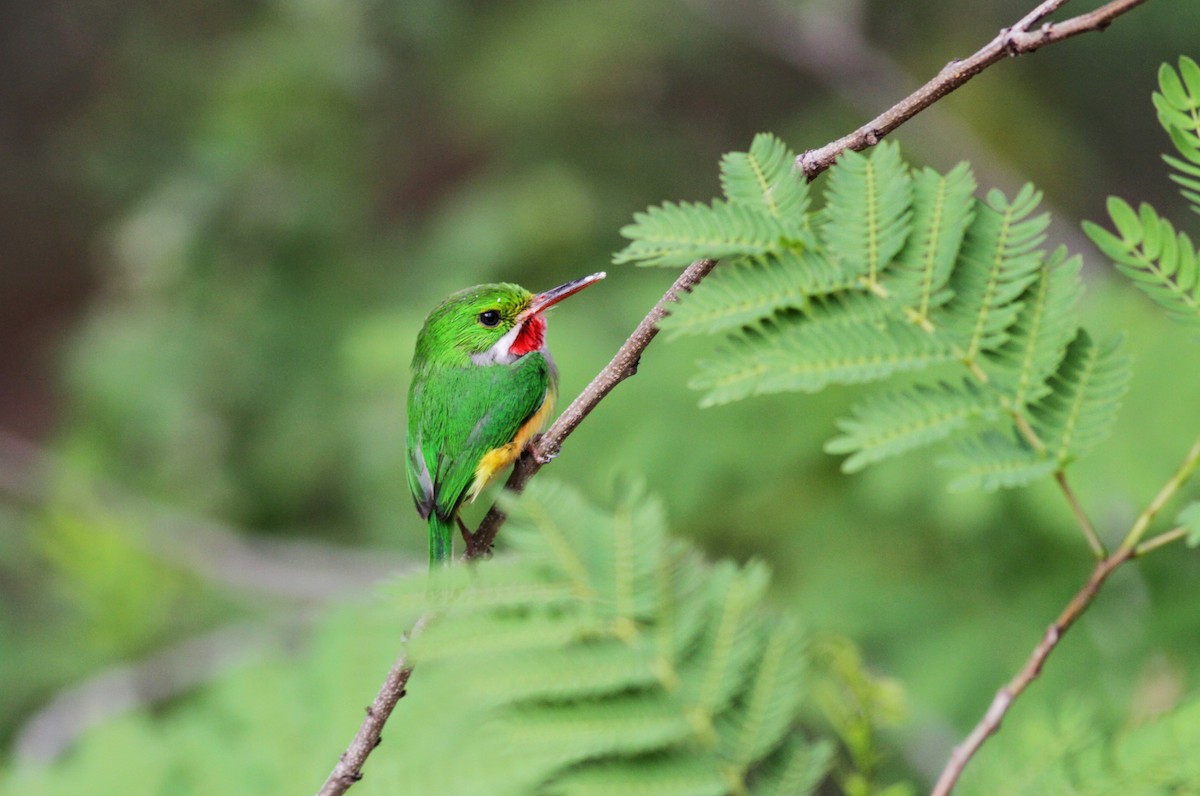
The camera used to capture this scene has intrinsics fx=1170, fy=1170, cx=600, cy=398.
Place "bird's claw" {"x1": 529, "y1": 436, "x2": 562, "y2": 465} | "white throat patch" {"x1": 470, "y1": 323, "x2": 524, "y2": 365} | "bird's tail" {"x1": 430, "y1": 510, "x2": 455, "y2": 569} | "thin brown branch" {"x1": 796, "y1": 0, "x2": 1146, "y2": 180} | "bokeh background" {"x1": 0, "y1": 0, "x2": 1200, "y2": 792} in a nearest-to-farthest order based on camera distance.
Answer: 1. "thin brown branch" {"x1": 796, "y1": 0, "x2": 1146, "y2": 180}
2. "bird's claw" {"x1": 529, "y1": 436, "x2": 562, "y2": 465}
3. "bird's tail" {"x1": 430, "y1": 510, "x2": 455, "y2": 569}
4. "white throat patch" {"x1": 470, "y1": 323, "x2": 524, "y2": 365}
5. "bokeh background" {"x1": 0, "y1": 0, "x2": 1200, "y2": 792}

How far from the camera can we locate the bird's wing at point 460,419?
8.29 ft

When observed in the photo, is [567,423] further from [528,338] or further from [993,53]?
[528,338]

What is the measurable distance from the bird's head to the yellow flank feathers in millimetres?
138

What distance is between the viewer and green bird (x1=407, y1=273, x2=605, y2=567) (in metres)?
2.52

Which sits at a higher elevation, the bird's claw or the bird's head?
the bird's head

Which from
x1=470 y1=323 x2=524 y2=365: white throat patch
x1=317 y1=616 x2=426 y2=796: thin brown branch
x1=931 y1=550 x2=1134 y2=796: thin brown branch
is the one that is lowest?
x1=931 y1=550 x2=1134 y2=796: thin brown branch

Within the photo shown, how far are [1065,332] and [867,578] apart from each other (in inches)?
130

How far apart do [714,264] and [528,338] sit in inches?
42.9

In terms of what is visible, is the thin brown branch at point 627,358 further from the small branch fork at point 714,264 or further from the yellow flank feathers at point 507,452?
the yellow flank feathers at point 507,452

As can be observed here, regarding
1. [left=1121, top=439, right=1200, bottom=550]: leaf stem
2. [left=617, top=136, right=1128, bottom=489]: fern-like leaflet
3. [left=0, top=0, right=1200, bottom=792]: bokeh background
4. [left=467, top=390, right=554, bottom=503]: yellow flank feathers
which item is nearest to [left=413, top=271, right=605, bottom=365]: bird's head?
[left=467, top=390, right=554, bottom=503]: yellow flank feathers

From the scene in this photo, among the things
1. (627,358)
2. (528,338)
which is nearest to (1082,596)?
(627,358)

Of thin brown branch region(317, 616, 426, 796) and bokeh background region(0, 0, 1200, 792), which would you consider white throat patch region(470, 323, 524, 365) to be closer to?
thin brown branch region(317, 616, 426, 796)

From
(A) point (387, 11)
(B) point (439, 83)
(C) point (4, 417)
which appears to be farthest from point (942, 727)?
(C) point (4, 417)

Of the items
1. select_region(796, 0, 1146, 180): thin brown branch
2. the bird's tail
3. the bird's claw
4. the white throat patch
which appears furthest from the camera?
the white throat patch
